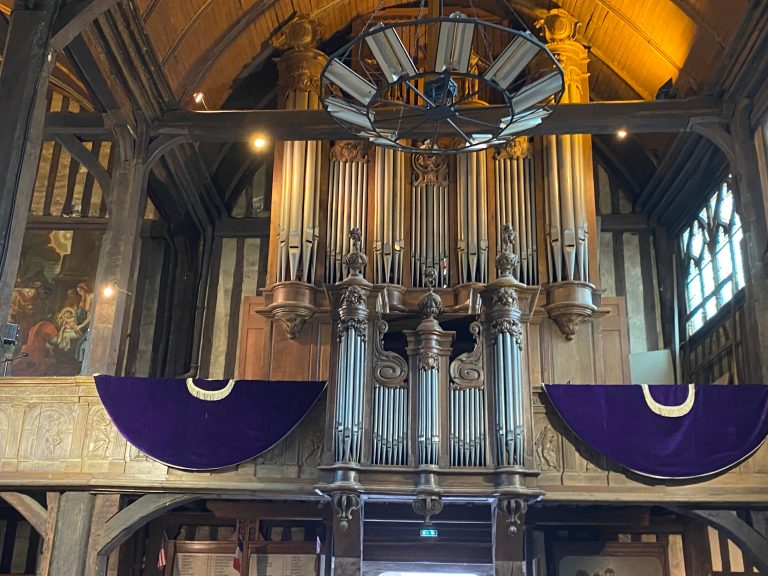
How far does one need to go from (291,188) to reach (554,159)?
150 inches

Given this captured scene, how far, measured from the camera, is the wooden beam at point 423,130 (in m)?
11.9

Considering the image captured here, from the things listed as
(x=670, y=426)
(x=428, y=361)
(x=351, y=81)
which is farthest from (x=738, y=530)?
(x=351, y=81)

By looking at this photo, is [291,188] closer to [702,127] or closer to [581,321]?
[581,321]

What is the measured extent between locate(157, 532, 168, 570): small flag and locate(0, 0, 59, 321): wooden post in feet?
15.9

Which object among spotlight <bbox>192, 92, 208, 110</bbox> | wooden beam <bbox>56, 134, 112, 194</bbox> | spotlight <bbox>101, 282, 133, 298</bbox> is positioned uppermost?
spotlight <bbox>192, 92, 208, 110</bbox>

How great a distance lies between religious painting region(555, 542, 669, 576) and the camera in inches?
492

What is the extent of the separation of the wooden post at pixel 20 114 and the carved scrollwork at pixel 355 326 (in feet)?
11.3

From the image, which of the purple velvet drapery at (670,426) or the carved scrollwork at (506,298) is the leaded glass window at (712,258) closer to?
the purple velvet drapery at (670,426)

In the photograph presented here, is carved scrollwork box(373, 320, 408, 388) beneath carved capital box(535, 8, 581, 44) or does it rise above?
beneath

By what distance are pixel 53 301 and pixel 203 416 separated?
20.2ft

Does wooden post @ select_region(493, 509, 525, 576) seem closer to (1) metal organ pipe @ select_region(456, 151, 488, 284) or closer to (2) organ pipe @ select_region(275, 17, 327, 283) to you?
(1) metal organ pipe @ select_region(456, 151, 488, 284)

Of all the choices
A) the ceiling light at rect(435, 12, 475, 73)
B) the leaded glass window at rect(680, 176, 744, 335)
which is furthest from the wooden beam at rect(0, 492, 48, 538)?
the leaded glass window at rect(680, 176, 744, 335)

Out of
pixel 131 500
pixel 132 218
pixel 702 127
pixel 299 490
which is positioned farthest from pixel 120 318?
pixel 702 127

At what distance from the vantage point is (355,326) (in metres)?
10.0
